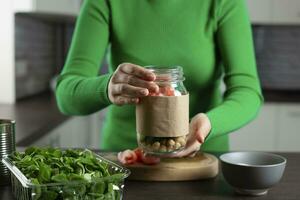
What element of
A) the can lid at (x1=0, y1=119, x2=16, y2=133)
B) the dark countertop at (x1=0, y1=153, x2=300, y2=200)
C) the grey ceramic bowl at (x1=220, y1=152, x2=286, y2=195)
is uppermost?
the can lid at (x1=0, y1=119, x2=16, y2=133)

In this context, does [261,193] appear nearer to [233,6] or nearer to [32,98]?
[233,6]

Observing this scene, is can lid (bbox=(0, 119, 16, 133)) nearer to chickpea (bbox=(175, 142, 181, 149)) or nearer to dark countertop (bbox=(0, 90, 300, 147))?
chickpea (bbox=(175, 142, 181, 149))

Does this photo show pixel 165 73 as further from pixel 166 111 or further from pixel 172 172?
pixel 172 172

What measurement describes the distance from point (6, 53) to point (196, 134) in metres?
1.60

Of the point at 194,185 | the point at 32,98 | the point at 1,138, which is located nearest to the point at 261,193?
the point at 194,185

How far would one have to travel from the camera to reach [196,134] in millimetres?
1026

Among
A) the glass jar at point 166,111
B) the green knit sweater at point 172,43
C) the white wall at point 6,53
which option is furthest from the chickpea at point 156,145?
the white wall at point 6,53

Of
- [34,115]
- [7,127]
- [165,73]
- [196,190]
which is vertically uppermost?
[165,73]

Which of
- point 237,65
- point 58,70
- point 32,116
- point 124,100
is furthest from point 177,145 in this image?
point 58,70

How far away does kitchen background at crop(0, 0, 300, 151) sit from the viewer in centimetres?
227

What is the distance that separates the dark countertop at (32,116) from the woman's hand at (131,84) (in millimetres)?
727

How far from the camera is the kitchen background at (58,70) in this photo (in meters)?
2.27

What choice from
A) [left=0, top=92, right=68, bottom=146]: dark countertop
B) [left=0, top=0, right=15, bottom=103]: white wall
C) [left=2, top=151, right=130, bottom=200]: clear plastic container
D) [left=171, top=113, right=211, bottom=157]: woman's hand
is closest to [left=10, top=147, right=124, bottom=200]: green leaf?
[left=2, top=151, right=130, bottom=200]: clear plastic container

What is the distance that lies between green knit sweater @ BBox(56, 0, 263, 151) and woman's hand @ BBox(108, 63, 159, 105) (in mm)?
294
